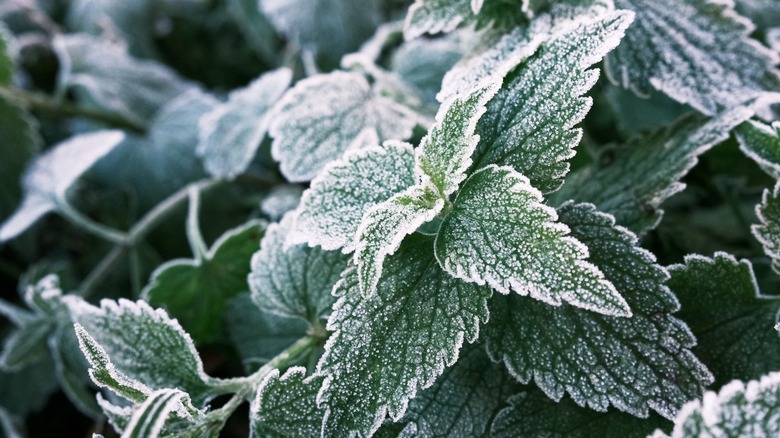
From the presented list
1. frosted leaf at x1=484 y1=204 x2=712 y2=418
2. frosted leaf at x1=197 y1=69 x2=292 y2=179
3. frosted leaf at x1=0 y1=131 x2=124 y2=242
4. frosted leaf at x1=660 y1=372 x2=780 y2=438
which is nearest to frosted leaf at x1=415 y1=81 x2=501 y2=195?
frosted leaf at x1=484 y1=204 x2=712 y2=418

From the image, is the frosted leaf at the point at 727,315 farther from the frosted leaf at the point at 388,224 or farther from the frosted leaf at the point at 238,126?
the frosted leaf at the point at 238,126

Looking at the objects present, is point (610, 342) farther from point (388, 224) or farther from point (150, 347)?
point (150, 347)

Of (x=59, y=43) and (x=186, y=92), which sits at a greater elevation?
(x=59, y=43)

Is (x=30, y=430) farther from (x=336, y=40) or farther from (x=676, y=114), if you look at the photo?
(x=676, y=114)

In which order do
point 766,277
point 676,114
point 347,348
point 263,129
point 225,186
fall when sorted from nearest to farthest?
point 347,348 → point 766,277 → point 263,129 → point 676,114 → point 225,186

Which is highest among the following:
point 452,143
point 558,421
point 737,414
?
point 452,143

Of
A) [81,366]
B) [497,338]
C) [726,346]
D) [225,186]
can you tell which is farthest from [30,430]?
[726,346]

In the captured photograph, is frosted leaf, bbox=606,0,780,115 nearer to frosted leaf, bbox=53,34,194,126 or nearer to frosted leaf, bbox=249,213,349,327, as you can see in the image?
frosted leaf, bbox=249,213,349,327

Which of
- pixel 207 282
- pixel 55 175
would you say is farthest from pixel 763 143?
pixel 55 175
